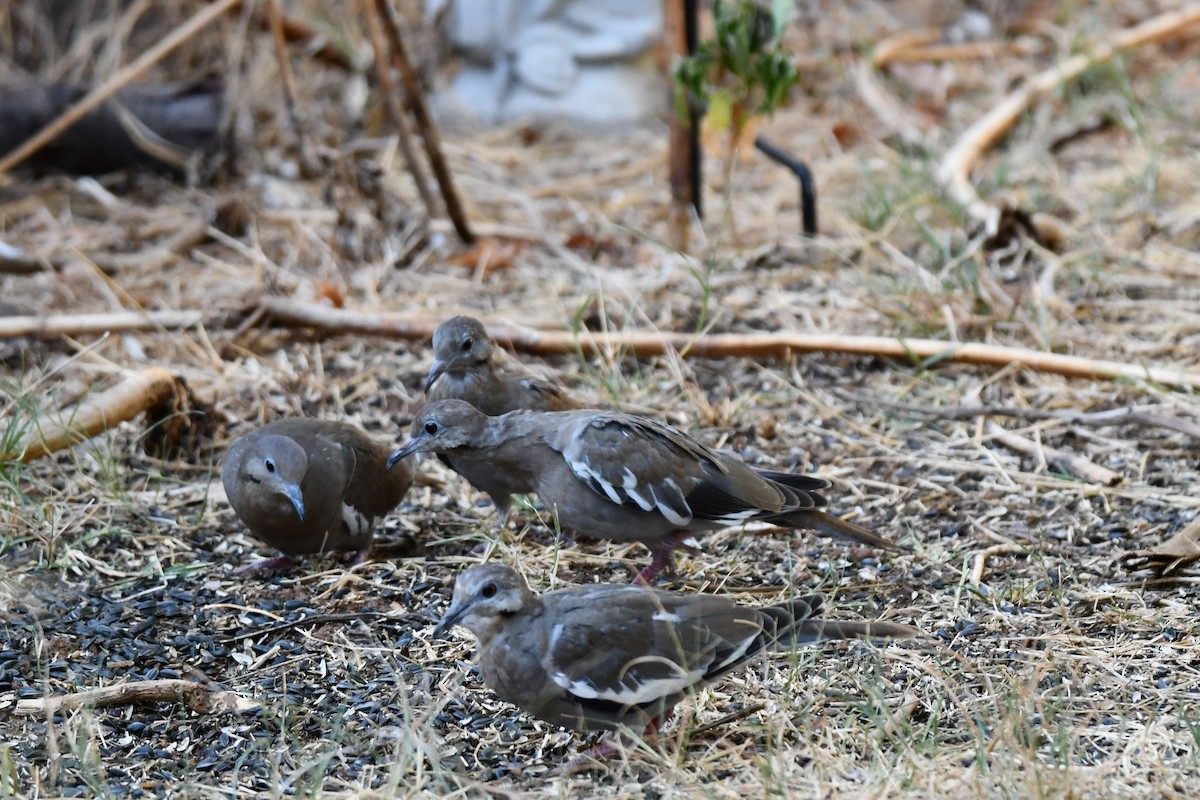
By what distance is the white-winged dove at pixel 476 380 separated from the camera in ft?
13.9

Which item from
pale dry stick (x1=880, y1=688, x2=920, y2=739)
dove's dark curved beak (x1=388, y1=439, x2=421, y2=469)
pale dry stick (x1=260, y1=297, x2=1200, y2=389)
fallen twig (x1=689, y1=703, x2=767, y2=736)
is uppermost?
dove's dark curved beak (x1=388, y1=439, x2=421, y2=469)

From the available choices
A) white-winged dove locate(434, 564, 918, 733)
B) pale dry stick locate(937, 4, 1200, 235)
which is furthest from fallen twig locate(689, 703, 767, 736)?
pale dry stick locate(937, 4, 1200, 235)

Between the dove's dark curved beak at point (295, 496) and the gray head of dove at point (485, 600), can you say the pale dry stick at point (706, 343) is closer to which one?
the dove's dark curved beak at point (295, 496)

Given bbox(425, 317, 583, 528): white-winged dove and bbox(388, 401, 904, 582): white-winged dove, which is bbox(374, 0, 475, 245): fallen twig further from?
bbox(388, 401, 904, 582): white-winged dove

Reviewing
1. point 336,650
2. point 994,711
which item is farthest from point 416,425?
point 994,711

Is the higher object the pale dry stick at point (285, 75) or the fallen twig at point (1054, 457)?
the pale dry stick at point (285, 75)

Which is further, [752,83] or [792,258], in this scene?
[792,258]

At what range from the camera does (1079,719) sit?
303 cm

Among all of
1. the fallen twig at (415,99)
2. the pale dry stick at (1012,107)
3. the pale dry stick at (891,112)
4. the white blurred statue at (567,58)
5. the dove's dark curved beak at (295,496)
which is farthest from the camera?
the white blurred statue at (567,58)

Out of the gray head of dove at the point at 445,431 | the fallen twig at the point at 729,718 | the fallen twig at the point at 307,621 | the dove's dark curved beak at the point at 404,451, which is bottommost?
the fallen twig at the point at 307,621

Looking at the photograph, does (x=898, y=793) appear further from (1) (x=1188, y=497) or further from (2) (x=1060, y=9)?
(2) (x=1060, y=9)

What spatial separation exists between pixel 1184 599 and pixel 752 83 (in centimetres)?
299

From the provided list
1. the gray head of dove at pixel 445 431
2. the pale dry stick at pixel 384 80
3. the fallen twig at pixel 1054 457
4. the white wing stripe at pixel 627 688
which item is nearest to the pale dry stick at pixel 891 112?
the pale dry stick at pixel 384 80

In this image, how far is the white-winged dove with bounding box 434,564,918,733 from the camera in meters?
2.85
